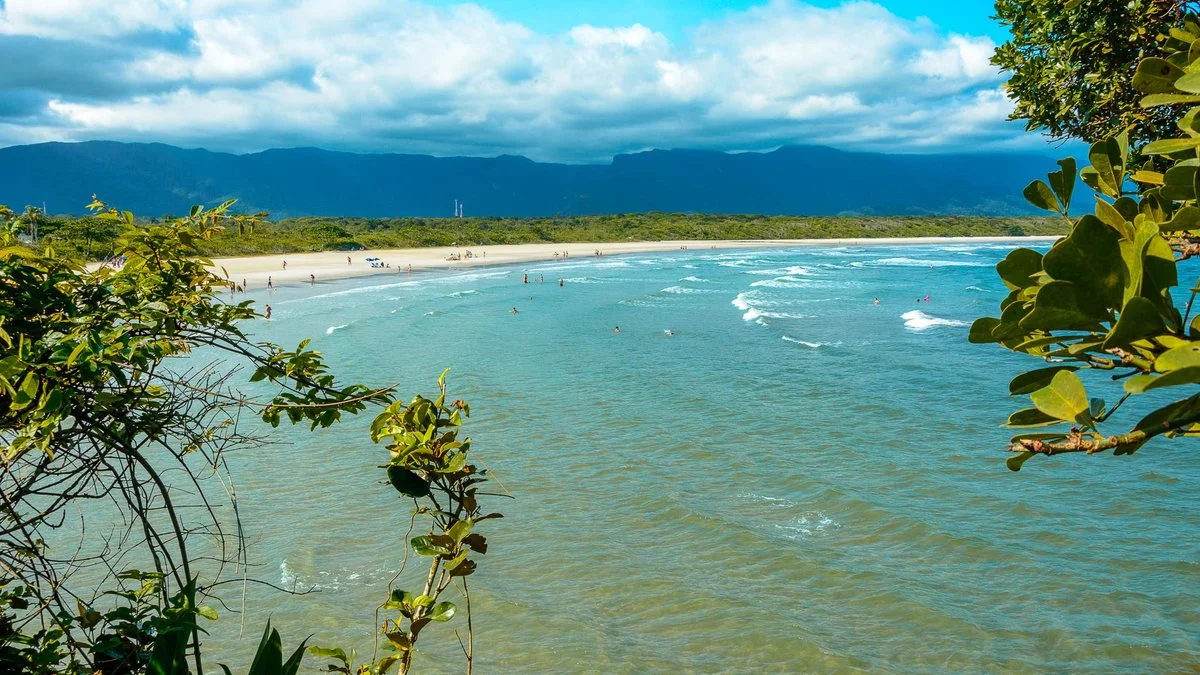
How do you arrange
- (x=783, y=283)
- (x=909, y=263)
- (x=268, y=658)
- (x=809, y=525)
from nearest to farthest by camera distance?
(x=268, y=658)
(x=809, y=525)
(x=783, y=283)
(x=909, y=263)

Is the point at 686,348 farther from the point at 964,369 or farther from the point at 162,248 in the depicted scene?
the point at 162,248

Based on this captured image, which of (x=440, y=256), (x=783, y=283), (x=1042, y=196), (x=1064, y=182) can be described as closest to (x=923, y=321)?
(x=783, y=283)

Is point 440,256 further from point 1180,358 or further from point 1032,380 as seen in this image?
point 1180,358

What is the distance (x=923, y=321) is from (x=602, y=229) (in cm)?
7939

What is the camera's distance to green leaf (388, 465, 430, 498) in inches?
81.0

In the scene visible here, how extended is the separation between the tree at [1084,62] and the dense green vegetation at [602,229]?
2526 inches

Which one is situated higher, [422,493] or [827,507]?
[422,493]

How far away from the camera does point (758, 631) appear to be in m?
7.72

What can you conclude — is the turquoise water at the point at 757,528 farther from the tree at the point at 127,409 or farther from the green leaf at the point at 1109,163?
the green leaf at the point at 1109,163

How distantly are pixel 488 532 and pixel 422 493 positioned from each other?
342 inches

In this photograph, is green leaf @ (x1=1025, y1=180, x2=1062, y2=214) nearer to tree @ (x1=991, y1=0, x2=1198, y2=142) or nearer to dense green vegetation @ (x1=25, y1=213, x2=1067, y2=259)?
tree @ (x1=991, y1=0, x2=1198, y2=142)

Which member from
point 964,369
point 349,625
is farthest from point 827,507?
point 964,369

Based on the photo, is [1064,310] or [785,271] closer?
[1064,310]

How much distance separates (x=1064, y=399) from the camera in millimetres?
1276
